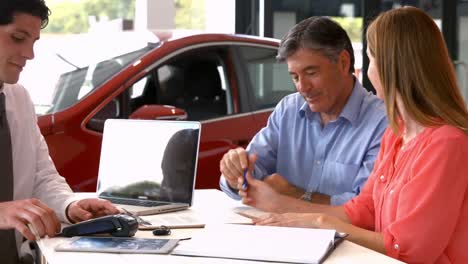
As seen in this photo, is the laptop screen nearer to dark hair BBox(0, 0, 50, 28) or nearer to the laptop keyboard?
the laptop keyboard

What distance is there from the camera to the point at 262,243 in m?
2.39

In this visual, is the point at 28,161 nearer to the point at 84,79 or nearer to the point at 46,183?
the point at 46,183

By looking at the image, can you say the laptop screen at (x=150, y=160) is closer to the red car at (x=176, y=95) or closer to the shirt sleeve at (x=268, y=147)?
the shirt sleeve at (x=268, y=147)

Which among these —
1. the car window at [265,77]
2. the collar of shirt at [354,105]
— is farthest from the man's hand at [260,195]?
the car window at [265,77]

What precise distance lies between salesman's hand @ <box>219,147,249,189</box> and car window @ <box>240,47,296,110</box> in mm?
2020

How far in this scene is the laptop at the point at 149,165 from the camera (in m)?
3.07

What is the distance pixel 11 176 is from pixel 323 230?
3.39 feet

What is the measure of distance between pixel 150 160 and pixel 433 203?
1.12 metres

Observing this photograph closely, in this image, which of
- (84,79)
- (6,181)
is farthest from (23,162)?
(84,79)

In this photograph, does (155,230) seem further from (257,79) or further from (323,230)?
(257,79)

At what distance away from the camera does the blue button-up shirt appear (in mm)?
3244

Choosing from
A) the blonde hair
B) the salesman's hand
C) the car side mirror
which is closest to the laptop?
the salesman's hand

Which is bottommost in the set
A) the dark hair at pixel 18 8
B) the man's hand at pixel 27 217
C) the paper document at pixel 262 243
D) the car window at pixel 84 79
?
the paper document at pixel 262 243

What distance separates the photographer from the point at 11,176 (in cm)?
289
